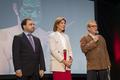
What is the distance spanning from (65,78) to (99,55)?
62 cm

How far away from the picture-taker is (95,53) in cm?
514

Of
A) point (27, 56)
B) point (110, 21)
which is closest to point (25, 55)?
point (27, 56)

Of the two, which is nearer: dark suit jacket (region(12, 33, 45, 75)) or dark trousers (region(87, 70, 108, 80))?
dark suit jacket (region(12, 33, 45, 75))

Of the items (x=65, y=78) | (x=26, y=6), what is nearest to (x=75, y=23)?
(x=26, y=6)

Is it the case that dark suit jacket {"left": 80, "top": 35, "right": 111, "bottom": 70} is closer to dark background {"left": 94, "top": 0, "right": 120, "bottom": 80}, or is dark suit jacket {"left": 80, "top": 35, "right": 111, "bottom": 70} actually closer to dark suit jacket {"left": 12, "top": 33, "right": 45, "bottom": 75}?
dark suit jacket {"left": 12, "top": 33, "right": 45, "bottom": 75}

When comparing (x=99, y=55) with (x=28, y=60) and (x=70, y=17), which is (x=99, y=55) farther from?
(x=70, y=17)

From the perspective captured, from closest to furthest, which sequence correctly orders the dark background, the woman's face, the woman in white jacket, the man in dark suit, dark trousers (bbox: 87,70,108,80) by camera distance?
the man in dark suit, the woman in white jacket, the woman's face, dark trousers (bbox: 87,70,108,80), the dark background

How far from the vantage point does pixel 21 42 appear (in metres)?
4.80

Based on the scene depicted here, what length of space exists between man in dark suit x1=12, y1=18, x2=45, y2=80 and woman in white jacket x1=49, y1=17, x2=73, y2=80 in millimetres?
182

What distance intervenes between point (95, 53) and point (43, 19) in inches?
77.7

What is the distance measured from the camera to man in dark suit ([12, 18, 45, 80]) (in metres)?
4.71

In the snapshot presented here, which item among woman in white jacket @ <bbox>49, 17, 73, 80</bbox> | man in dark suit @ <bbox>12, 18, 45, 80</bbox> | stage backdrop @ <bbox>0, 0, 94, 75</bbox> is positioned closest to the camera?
man in dark suit @ <bbox>12, 18, 45, 80</bbox>

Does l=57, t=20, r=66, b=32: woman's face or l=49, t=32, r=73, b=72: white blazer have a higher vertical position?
l=57, t=20, r=66, b=32: woman's face

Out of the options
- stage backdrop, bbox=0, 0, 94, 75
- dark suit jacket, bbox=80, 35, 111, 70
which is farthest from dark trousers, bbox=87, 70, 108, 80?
stage backdrop, bbox=0, 0, 94, 75
